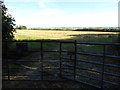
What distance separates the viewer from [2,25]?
4.72m

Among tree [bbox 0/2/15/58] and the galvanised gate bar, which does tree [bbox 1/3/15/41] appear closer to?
tree [bbox 0/2/15/58]

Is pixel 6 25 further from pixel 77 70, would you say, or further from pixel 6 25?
pixel 77 70

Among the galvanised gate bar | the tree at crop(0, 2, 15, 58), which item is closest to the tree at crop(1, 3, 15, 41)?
the tree at crop(0, 2, 15, 58)

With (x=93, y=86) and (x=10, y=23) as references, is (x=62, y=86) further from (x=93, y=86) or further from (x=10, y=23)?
(x=10, y=23)

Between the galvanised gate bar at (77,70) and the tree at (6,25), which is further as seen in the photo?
the tree at (6,25)

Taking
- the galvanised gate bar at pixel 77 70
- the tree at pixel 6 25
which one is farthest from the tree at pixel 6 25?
the galvanised gate bar at pixel 77 70

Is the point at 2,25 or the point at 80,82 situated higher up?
the point at 2,25

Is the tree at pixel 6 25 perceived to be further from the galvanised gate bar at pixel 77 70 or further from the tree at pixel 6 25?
the galvanised gate bar at pixel 77 70

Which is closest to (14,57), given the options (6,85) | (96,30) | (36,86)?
(6,85)

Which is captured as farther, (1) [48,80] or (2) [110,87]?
(1) [48,80]

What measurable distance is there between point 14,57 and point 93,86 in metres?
4.23

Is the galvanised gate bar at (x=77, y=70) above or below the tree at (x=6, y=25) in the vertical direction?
below

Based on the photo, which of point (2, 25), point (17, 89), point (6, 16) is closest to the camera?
point (17, 89)

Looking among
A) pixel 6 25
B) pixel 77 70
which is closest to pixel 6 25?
pixel 6 25
